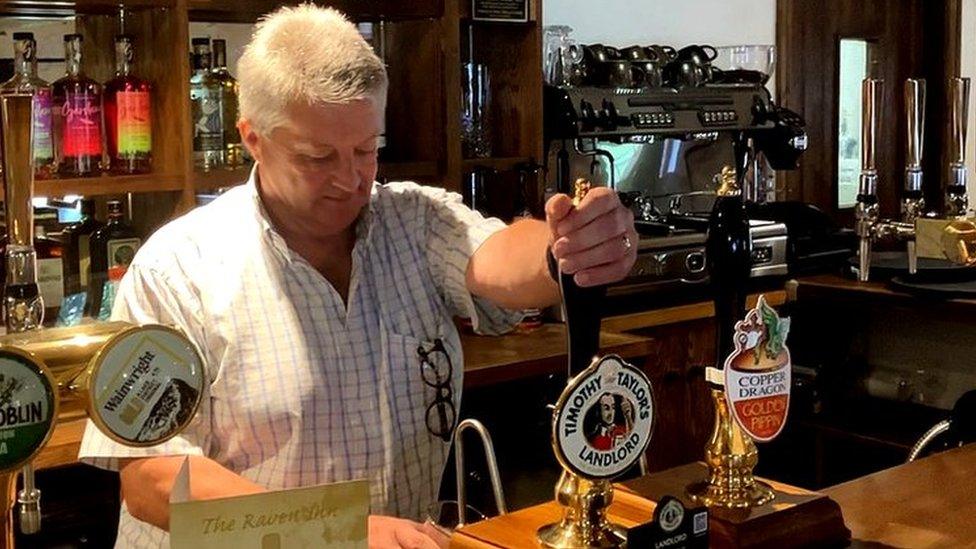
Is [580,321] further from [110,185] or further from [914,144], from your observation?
[110,185]

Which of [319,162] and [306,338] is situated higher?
[319,162]

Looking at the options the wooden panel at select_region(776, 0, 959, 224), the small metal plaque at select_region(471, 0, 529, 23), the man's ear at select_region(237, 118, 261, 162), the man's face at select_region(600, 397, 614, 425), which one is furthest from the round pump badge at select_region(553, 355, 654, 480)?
the wooden panel at select_region(776, 0, 959, 224)

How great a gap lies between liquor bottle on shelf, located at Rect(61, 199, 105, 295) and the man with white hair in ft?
4.04

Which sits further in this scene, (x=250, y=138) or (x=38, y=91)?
(x=38, y=91)

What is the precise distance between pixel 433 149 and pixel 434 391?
5.93 feet

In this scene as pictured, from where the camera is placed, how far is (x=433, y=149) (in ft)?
11.0

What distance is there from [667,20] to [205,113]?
2122mm

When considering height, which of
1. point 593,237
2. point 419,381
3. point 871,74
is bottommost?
point 419,381

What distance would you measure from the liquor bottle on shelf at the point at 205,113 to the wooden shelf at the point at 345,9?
0.10m

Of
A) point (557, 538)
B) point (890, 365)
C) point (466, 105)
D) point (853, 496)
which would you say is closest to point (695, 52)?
point (466, 105)

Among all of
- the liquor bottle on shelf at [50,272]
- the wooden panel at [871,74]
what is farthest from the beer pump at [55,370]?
the wooden panel at [871,74]

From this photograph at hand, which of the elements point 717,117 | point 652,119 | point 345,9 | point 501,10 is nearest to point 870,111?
point 345,9

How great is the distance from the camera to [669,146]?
4.42 metres

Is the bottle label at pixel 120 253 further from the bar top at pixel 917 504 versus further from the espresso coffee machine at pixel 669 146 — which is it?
the bar top at pixel 917 504
